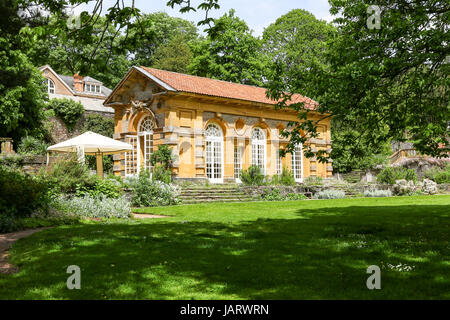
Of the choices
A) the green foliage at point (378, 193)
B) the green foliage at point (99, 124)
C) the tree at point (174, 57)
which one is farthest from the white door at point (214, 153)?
the tree at point (174, 57)

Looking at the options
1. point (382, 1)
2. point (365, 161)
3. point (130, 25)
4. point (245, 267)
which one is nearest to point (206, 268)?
point (245, 267)

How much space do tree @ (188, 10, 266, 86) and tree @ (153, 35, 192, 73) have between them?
6.12m

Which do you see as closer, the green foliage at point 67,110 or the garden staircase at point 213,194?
the garden staircase at point 213,194

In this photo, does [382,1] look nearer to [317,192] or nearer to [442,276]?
[442,276]

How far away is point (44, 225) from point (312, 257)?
23.6 feet

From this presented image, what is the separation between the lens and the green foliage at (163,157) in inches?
931

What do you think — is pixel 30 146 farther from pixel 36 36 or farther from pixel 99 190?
pixel 36 36

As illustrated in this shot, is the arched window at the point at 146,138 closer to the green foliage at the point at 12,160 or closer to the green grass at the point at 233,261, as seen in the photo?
the green foliage at the point at 12,160

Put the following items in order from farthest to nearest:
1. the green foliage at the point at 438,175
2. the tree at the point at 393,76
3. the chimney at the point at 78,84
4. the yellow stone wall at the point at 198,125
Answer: the chimney at the point at 78,84 → the green foliage at the point at 438,175 → the yellow stone wall at the point at 198,125 → the tree at the point at 393,76

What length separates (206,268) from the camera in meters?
6.00

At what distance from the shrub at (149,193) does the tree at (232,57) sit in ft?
73.1

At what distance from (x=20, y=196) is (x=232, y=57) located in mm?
30729

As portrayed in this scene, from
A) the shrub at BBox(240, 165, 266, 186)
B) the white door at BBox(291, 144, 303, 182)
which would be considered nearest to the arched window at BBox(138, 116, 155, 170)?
the shrub at BBox(240, 165, 266, 186)

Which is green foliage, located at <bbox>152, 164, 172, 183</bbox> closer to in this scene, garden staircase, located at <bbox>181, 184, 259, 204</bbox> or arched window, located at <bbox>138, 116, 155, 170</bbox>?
garden staircase, located at <bbox>181, 184, 259, 204</bbox>
